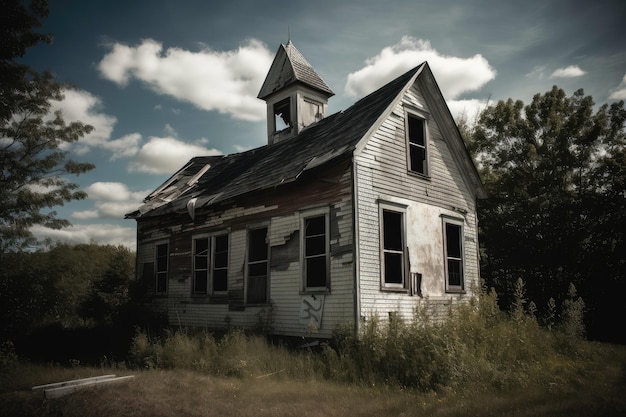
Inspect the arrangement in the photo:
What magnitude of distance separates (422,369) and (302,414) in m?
2.66

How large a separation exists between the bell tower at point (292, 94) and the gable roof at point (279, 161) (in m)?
1.08

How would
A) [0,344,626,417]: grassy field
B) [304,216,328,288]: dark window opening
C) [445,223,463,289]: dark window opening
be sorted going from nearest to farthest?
[0,344,626,417]: grassy field → [304,216,328,288]: dark window opening → [445,223,463,289]: dark window opening

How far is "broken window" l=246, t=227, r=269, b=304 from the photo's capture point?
1220cm

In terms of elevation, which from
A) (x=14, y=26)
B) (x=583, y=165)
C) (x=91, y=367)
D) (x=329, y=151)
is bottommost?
(x=91, y=367)

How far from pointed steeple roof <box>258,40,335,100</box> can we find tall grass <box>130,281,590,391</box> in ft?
35.7

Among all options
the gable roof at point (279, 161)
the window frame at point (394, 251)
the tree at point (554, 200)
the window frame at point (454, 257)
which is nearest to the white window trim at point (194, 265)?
the gable roof at point (279, 161)

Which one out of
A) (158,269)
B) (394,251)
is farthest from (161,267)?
(394,251)

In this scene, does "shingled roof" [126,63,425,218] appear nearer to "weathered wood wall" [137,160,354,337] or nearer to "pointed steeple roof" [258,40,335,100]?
"weathered wood wall" [137,160,354,337]

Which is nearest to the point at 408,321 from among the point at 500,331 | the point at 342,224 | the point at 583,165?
the point at 500,331

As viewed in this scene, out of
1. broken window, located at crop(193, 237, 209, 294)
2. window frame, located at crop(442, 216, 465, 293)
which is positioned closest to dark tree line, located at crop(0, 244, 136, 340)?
broken window, located at crop(193, 237, 209, 294)

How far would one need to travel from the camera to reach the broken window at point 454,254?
12.6 meters

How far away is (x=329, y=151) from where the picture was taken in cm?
1105

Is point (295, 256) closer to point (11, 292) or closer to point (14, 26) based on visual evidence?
point (11, 292)

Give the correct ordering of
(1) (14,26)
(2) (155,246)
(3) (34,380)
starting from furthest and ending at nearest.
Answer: (2) (155,246) → (1) (14,26) → (3) (34,380)
